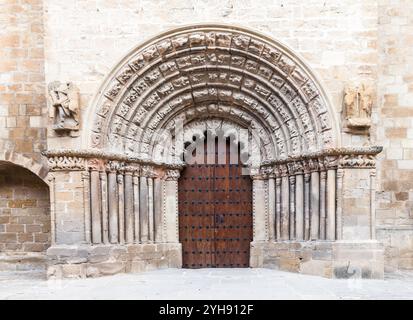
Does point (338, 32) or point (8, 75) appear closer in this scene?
point (338, 32)

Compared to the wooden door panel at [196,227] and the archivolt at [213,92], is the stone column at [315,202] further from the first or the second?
the wooden door panel at [196,227]

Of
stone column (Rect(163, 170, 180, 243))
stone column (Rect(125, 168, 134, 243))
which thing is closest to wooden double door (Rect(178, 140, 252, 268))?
stone column (Rect(163, 170, 180, 243))

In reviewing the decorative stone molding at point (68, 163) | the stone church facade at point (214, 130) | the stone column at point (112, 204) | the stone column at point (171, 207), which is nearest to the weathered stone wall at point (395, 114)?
the stone church facade at point (214, 130)

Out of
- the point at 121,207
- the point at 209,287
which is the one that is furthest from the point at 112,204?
the point at 209,287

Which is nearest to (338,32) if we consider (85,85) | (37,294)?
(85,85)

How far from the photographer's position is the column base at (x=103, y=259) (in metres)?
6.57

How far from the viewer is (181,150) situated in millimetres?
7891

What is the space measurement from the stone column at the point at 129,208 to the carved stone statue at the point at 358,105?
3683 millimetres

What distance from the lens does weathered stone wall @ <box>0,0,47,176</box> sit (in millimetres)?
8203

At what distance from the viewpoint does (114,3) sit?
691cm

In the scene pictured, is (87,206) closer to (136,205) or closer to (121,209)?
(121,209)

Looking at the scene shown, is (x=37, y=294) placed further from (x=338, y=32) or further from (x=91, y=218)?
(x=338, y=32)

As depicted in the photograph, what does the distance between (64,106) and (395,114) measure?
19.1 ft

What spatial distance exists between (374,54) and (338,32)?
66 centimetres
